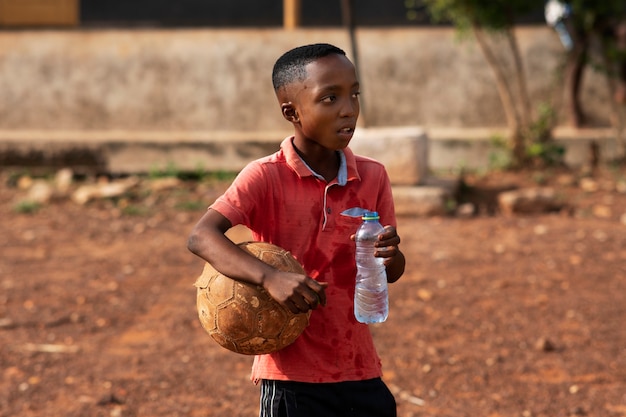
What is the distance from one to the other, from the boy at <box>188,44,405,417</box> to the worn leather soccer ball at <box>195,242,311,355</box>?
12 centimetres

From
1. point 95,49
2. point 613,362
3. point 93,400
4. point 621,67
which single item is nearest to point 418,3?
point 621,67

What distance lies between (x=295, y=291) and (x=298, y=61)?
0.68 m

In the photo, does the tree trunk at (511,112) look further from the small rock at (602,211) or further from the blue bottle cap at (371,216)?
the blue bottle cap at (371,216)

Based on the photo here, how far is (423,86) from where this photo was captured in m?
10.2

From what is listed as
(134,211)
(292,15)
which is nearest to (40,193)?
(134,211)

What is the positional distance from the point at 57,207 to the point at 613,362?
5870 millimetres

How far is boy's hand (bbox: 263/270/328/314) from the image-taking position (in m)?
2.34

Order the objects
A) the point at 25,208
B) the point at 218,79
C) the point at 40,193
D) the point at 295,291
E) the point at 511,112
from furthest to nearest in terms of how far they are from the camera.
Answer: the point at 218,79, the point at 511,112, the point at 40,193, the point at 25,208, the point at 295,291

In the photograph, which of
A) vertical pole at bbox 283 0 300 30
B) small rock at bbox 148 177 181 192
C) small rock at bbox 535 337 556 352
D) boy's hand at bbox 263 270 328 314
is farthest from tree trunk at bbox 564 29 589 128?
boy's hand at bbox 263 270 328 314

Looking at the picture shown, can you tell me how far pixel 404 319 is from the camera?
19.0 ft

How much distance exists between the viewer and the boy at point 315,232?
2.64m

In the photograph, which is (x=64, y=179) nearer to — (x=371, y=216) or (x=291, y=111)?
(x=291, y=111)

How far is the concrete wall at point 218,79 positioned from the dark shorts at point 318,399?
7.61m

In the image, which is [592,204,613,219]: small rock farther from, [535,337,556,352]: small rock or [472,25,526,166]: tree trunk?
[535,337,556,352]: small rock
